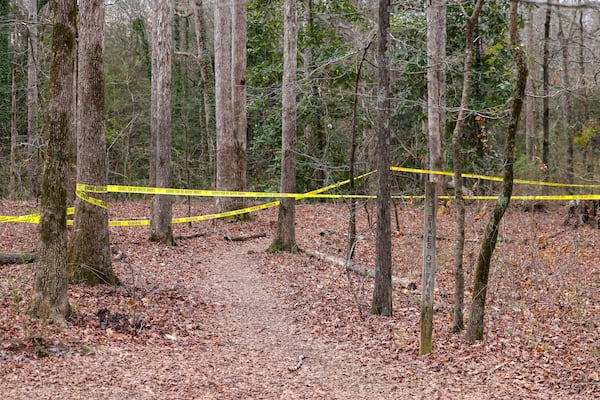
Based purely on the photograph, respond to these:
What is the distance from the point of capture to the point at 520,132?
96.3ft

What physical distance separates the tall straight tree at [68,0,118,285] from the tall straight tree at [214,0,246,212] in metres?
9.18

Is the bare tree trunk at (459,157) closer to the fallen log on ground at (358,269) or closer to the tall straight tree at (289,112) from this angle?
the fallen log on ground at (358,269)

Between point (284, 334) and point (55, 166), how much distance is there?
4041 millimetres

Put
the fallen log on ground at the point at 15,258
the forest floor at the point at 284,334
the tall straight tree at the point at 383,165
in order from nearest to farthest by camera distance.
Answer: the forest floor at the point at 284,334, the tall straight tree at the point at 383,165, the fallen log on ground at the point at 15,258

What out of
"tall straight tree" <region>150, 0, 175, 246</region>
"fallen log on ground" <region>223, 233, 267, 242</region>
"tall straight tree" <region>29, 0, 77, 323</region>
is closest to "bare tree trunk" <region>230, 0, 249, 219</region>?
"fallen log on ground" <region>223, 233, 267, 242</region>

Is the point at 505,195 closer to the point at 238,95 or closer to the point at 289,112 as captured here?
the point at 289,112

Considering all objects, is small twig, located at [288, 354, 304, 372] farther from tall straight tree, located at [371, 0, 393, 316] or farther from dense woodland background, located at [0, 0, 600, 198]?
dense woodland background, located at [0, 0, 600, 198]

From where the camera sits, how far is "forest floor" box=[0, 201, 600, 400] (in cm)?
688

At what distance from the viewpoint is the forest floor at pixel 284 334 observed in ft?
22.6

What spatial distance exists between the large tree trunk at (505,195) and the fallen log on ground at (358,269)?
2355 millimetres

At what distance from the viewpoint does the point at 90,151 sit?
9.69m

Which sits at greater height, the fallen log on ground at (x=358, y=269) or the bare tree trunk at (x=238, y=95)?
the bare tree trunk at (x=238, y=95)

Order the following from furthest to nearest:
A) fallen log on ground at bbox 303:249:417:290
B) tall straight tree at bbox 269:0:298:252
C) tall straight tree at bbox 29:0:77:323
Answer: tall straight tree at bbox 269:0:298:252 < fallen log on ground at bbox 303:249:417:290 < tall straight tree at bbox 29:0:77:323

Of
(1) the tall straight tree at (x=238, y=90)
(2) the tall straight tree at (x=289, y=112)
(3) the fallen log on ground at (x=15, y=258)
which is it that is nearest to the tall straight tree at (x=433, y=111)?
(2) the tall straight tree at (x=289, y=112)
